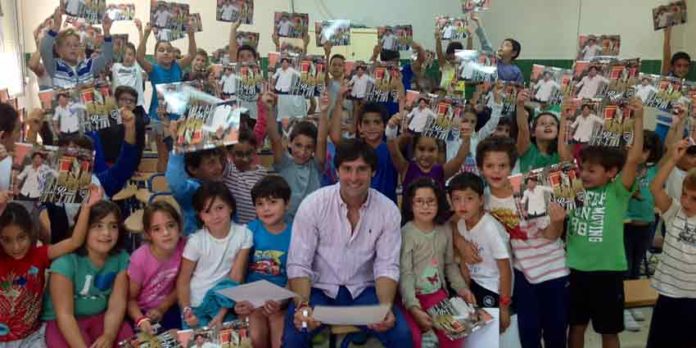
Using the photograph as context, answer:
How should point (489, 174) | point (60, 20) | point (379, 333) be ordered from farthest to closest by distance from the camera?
point (60, 20)
point (489, 174)
point (379, 333)

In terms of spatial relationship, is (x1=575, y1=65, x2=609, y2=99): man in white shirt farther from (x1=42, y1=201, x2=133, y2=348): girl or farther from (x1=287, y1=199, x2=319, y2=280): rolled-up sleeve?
(x1=42, y1=201, x2=133, y2=348): girl

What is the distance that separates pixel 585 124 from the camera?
3166mm

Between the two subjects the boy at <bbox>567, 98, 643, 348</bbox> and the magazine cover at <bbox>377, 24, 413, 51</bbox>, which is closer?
the boy at <bbox>567, 98, 643, 348</bbox>

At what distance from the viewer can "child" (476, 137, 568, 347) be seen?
9.45 feet

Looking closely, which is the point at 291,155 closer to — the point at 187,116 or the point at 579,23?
the point at 187,116

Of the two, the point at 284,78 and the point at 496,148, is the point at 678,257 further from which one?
the point at 284,78

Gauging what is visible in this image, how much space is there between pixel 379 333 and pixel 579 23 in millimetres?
6574

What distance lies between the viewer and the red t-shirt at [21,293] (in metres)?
2.50

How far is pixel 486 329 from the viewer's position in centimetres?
271

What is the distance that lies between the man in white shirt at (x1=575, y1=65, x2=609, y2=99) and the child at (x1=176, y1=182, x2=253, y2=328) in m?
2.14

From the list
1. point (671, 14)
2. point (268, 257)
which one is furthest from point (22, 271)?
point (671, 14)

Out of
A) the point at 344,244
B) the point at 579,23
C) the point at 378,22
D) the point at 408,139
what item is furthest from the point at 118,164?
the point at 579,23

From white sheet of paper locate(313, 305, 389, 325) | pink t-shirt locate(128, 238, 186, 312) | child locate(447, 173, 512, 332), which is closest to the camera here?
white sheet of paper locate(313, 305, 389, 325)

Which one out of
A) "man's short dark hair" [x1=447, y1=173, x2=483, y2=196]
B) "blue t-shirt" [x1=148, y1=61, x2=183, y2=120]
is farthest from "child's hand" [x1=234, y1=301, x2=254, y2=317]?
"blue t-shirt" [x1=148, y1=61, x2=183, y2=120]
